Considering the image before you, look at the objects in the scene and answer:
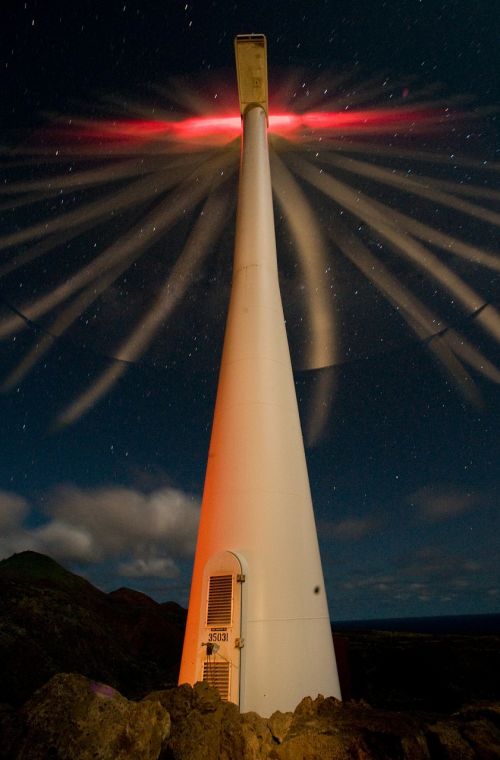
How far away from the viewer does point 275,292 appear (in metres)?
10.2

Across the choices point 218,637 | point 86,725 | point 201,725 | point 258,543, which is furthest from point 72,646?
point 86,725

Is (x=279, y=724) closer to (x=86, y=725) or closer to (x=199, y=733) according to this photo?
(x=199, y=733)

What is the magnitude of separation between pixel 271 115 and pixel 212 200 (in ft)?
12.2

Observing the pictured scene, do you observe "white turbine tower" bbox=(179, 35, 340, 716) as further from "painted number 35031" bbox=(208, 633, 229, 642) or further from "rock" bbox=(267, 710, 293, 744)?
"rock" bbox=(267, 710, 293, 744)

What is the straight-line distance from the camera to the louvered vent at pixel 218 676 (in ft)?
20.8

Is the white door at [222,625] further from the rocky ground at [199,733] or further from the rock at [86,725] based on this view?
the rock at [86,725]

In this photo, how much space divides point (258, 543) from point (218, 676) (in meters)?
1.92

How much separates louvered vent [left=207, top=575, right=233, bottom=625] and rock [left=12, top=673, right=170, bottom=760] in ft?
6.58

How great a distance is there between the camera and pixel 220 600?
7.00 meters

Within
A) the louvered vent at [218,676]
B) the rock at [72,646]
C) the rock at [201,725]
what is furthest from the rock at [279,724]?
the rock at [72,646]

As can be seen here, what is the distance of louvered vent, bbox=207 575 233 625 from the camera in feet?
22.6

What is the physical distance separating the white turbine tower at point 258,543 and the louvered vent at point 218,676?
0.01 metres

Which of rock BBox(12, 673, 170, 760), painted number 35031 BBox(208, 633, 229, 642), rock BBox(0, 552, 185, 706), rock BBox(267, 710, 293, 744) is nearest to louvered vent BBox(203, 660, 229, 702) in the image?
painted number 35031 BBox(208, 633, 229, 642)

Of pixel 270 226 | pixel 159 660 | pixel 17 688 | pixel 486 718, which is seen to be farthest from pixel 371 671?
pixel 270 226
